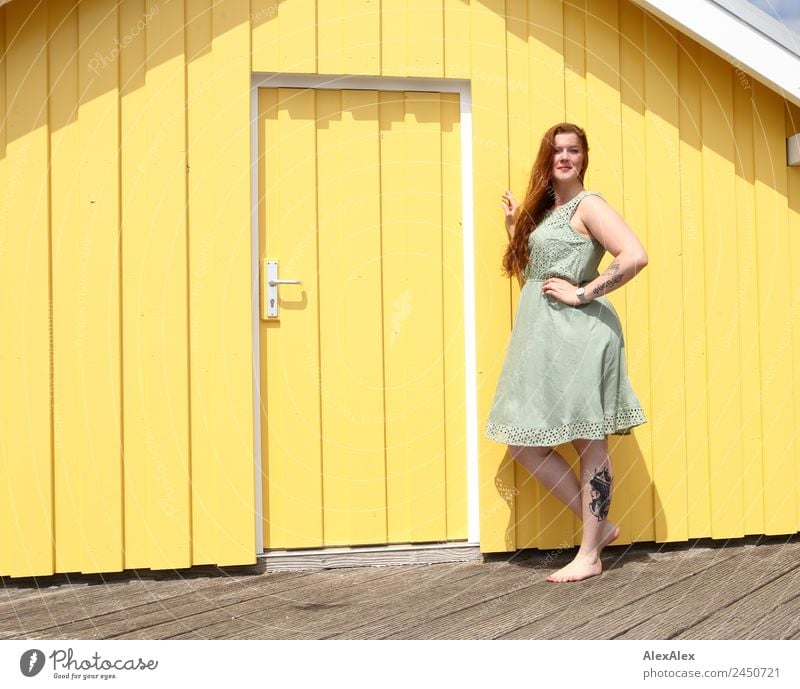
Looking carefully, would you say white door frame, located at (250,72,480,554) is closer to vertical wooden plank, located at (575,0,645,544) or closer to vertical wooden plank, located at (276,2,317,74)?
vertical wooden plank, located at (276,2,317,74)

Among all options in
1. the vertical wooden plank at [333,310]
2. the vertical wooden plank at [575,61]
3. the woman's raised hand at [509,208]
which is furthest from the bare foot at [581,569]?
the vertical wooden plank at [575,61]

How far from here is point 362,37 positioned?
3789mm

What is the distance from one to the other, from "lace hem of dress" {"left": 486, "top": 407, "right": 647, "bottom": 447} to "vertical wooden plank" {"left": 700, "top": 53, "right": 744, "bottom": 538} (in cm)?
80

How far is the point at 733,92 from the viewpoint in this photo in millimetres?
4066

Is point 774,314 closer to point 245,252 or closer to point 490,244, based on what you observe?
point 490,244

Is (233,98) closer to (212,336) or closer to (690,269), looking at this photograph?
(212,336)

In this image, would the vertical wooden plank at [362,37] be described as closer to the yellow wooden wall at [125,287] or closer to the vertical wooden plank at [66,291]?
the yellow wooden wall at [125,287]

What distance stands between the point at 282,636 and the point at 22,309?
185cm

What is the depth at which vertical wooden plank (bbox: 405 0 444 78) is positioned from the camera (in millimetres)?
3822

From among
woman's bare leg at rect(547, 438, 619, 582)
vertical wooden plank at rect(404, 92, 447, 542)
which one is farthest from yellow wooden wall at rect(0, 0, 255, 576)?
woman's bare leg at rect(547, 438, 619, 582)

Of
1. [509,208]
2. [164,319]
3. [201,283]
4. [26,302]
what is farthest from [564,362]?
[26,302]

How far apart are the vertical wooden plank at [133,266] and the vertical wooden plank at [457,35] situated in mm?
1397

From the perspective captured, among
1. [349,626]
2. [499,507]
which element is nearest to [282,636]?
[349,626]

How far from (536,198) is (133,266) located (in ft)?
6.04
